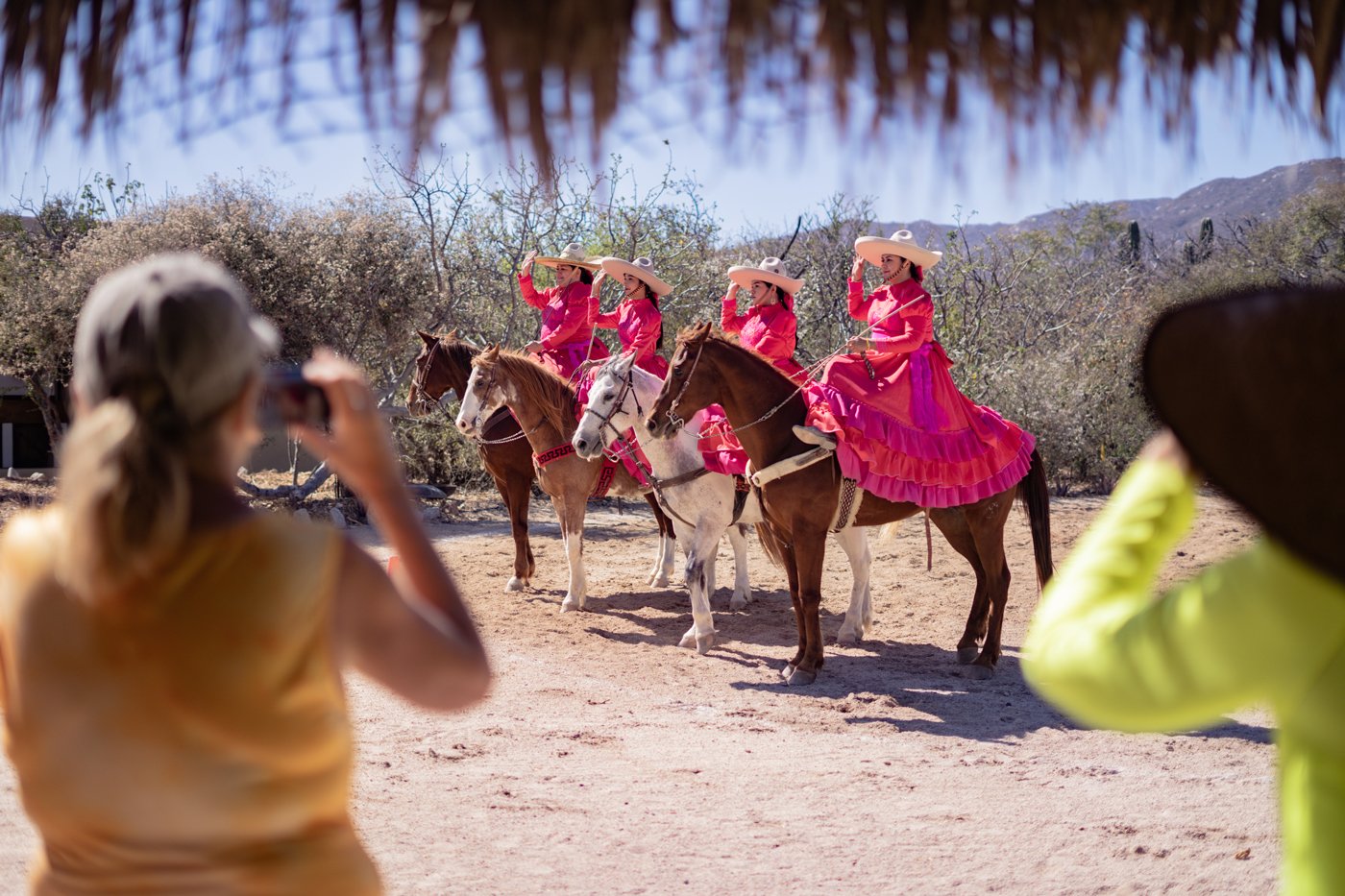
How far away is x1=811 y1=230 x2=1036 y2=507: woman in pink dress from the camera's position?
6832 mm

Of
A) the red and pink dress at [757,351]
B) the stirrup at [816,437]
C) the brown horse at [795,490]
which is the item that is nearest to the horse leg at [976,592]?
the brown horse at [795,490]

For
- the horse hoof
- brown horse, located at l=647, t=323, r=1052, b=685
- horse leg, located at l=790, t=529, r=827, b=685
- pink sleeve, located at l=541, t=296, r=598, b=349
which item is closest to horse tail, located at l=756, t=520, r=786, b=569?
brown horse, located at l=647, t=323, r=1052, b=685

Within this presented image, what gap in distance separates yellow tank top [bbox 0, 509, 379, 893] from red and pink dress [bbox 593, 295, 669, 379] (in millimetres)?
7143

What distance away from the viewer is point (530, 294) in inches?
427

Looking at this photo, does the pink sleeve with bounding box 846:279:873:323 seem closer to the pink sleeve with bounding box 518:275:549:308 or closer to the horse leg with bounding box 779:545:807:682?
the horse leg with bounding box 779:545:807:682

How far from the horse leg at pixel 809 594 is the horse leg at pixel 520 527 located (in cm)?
333

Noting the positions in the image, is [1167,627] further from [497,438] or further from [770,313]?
[497,438]

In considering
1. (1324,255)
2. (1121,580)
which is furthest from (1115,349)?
(1121,580)

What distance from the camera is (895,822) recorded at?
4582 mm

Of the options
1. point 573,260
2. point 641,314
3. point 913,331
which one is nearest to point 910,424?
point 913,331

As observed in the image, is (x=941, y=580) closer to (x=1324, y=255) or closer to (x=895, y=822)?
(x=895, y=822)

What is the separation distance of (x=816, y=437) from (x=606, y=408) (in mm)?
1663

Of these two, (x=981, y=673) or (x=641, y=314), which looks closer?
(x=981, y=673)

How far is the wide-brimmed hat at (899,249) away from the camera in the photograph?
286 inches
